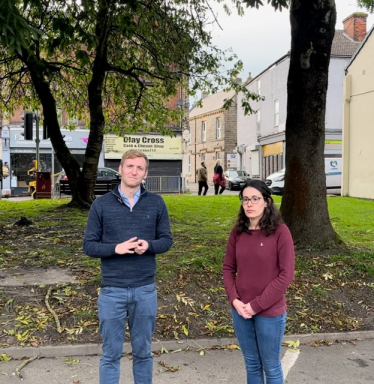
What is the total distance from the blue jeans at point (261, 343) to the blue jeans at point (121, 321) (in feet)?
1.97

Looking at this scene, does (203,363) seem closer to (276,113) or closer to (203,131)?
(276,113)

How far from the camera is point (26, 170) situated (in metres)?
29.1

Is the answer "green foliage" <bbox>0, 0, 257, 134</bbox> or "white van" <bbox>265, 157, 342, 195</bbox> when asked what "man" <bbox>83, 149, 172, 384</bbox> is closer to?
"green foliage" <bbox>0, 0, 257, 134</bbox>

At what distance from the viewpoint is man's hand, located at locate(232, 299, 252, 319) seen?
2.75 metres

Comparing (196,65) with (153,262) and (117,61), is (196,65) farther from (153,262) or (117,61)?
(153,262)

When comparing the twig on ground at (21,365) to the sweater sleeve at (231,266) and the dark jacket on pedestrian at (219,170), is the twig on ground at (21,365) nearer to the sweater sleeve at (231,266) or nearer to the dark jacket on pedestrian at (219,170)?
the sweater sleeve at (231,266)

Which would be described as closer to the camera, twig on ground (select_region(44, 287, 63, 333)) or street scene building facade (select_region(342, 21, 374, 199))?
twig on ground (select_region(44, 287, 63, 333))

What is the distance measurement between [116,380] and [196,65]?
11.0 m

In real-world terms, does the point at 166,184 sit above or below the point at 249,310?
above

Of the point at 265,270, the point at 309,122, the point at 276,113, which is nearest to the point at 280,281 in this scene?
the point at 265,270

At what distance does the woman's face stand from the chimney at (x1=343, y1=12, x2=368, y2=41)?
1299 inches

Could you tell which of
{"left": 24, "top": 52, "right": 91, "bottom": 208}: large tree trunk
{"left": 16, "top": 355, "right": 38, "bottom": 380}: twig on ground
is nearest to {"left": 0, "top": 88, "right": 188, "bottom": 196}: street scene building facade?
{"left": 24, "top": 52, "right": 91, "bottom": 208}: large tree trunk

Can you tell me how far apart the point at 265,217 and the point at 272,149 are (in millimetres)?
32069

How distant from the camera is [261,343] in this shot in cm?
280
